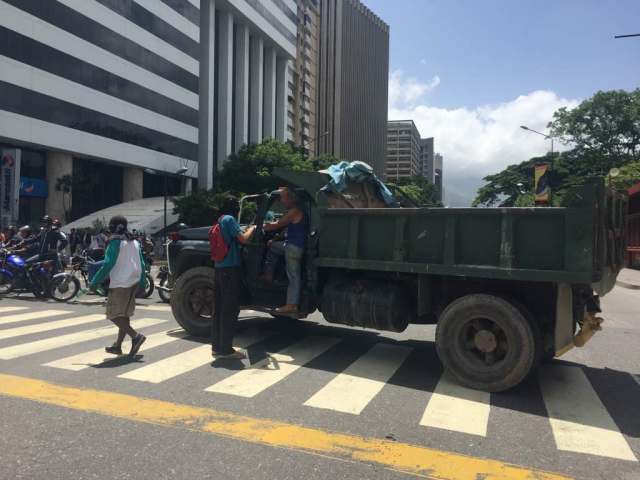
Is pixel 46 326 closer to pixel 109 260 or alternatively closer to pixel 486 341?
pixel 109 260

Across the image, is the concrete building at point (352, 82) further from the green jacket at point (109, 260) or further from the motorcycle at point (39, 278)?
the green jacket at point (109, 260)

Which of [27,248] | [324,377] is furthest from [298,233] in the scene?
[27,248]

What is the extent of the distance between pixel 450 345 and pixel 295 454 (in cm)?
236

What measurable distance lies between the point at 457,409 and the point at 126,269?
13.3 ft

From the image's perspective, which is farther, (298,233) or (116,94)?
(116,94)

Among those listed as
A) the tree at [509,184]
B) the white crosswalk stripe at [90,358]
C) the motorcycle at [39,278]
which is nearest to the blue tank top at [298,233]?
the white crosswalk stripe at [90,358]

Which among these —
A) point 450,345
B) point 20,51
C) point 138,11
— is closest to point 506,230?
point 450,345

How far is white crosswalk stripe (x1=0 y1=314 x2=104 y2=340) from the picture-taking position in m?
7.32

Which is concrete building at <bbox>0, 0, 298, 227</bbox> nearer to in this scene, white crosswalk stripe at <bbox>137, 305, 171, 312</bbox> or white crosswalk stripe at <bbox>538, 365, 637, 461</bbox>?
white crosswalk stripe at <bbox>137, 305, 171, 312</bbox>

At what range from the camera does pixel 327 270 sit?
643 cm

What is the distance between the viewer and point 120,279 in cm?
609

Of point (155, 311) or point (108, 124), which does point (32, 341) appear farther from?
point (108, 124)

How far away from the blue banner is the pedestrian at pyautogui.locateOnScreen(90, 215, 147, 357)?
114 ft

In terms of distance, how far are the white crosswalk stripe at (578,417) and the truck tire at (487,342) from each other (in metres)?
0.42
